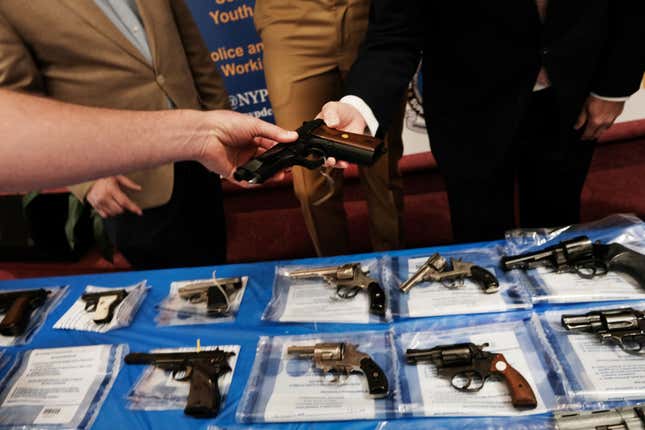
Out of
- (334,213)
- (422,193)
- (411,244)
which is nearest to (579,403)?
(334,213)

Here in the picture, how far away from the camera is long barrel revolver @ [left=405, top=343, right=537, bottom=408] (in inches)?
42.6

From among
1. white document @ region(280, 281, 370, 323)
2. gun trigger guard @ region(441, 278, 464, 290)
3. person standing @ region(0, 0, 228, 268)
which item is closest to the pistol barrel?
white document @ region(280, 281, 370, 323)

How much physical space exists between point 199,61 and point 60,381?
1328mm

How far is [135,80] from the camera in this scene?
1.68 meters

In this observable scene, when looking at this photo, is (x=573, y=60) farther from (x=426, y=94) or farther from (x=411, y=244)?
(x=411, y=244)

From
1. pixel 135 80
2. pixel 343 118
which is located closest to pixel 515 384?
pixel 343 118

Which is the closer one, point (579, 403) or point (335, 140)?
point (579, 403)

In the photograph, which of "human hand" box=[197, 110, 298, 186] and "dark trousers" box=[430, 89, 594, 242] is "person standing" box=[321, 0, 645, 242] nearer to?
"dark trousers" box=[430, 89, 594, 242]

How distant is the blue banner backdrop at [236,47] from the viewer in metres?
3.09

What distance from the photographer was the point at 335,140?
1319 mm

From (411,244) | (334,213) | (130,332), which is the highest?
(130,332)

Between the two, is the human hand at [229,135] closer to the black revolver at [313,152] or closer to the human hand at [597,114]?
the black revolver at [313,152]

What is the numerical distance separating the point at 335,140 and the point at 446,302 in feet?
1.98

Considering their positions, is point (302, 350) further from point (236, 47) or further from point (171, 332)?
point (236, 47)
